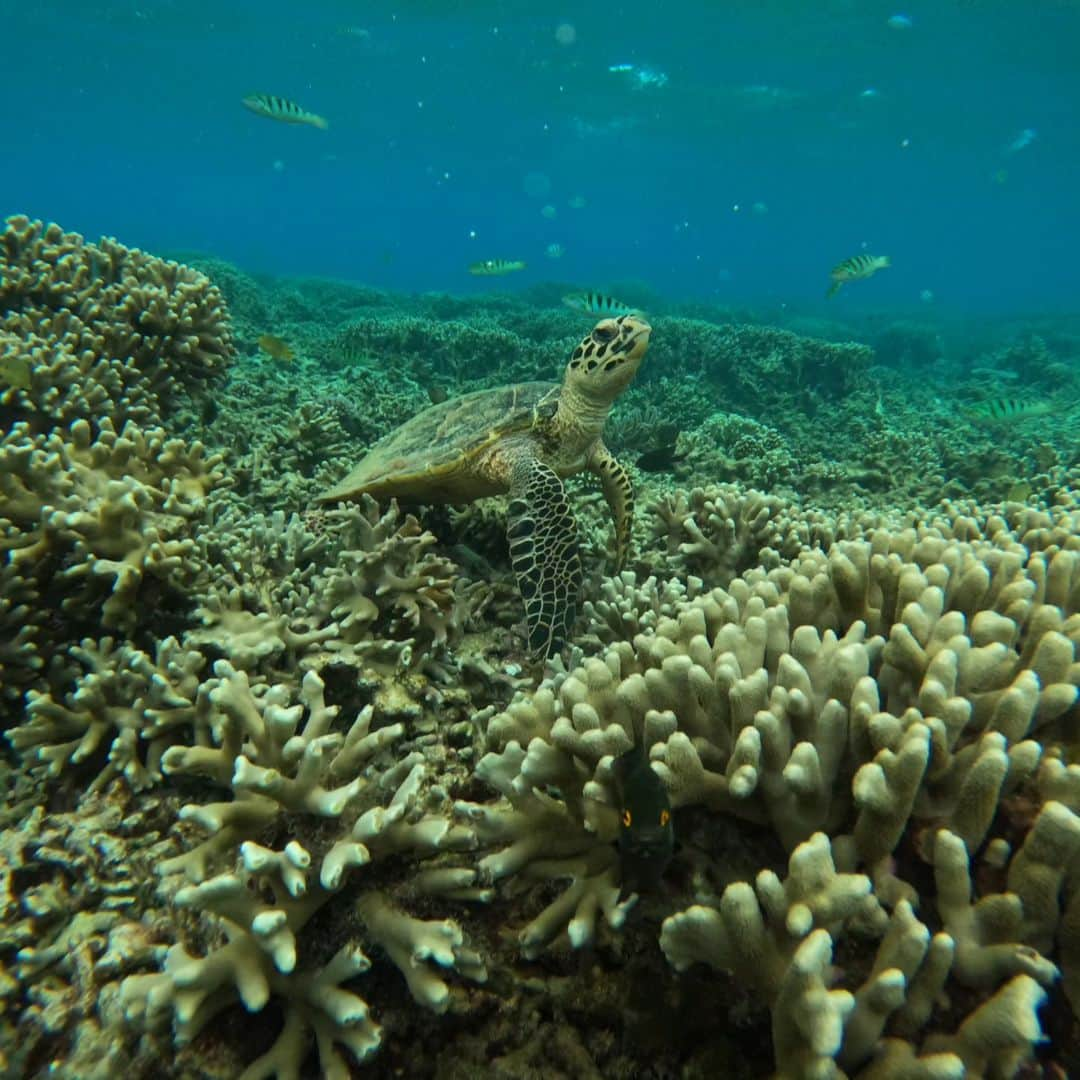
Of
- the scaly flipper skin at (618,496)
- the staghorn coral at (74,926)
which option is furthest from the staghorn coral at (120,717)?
the scaly flipper skin at (618,496)

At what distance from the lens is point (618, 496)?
4.40 m

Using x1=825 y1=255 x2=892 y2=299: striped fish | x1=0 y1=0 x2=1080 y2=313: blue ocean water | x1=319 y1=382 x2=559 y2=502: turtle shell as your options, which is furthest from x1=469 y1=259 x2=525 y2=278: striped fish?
x1=0 y1=0 x2=1080 y2=313: blue ocean water

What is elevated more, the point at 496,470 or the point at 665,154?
the point at 665,154

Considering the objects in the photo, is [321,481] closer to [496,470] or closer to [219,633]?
[496,470]

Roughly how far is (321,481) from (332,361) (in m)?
6.40

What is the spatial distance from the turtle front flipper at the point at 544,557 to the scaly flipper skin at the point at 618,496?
0.59 metres

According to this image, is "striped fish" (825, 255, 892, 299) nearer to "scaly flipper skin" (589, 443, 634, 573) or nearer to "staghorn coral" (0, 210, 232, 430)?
"scaly flipper skin" (589, 443, 634, 573)

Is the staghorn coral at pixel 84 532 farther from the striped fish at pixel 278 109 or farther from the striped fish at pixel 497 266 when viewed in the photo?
the striped fish at pixel 278 109

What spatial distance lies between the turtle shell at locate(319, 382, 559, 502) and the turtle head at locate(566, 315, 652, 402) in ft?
0.93

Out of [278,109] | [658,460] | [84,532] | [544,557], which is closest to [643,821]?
[544,557]

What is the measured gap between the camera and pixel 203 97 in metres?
58.8

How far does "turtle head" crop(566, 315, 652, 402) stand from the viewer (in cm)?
441

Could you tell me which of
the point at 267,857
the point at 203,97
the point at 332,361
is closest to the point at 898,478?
the point at 267,857

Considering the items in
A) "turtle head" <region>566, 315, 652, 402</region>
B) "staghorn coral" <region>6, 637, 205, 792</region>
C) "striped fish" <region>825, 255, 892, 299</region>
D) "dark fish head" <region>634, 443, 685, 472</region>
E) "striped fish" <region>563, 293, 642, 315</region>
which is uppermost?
"striped fish" <region>825, 255, 892, 299</region>
